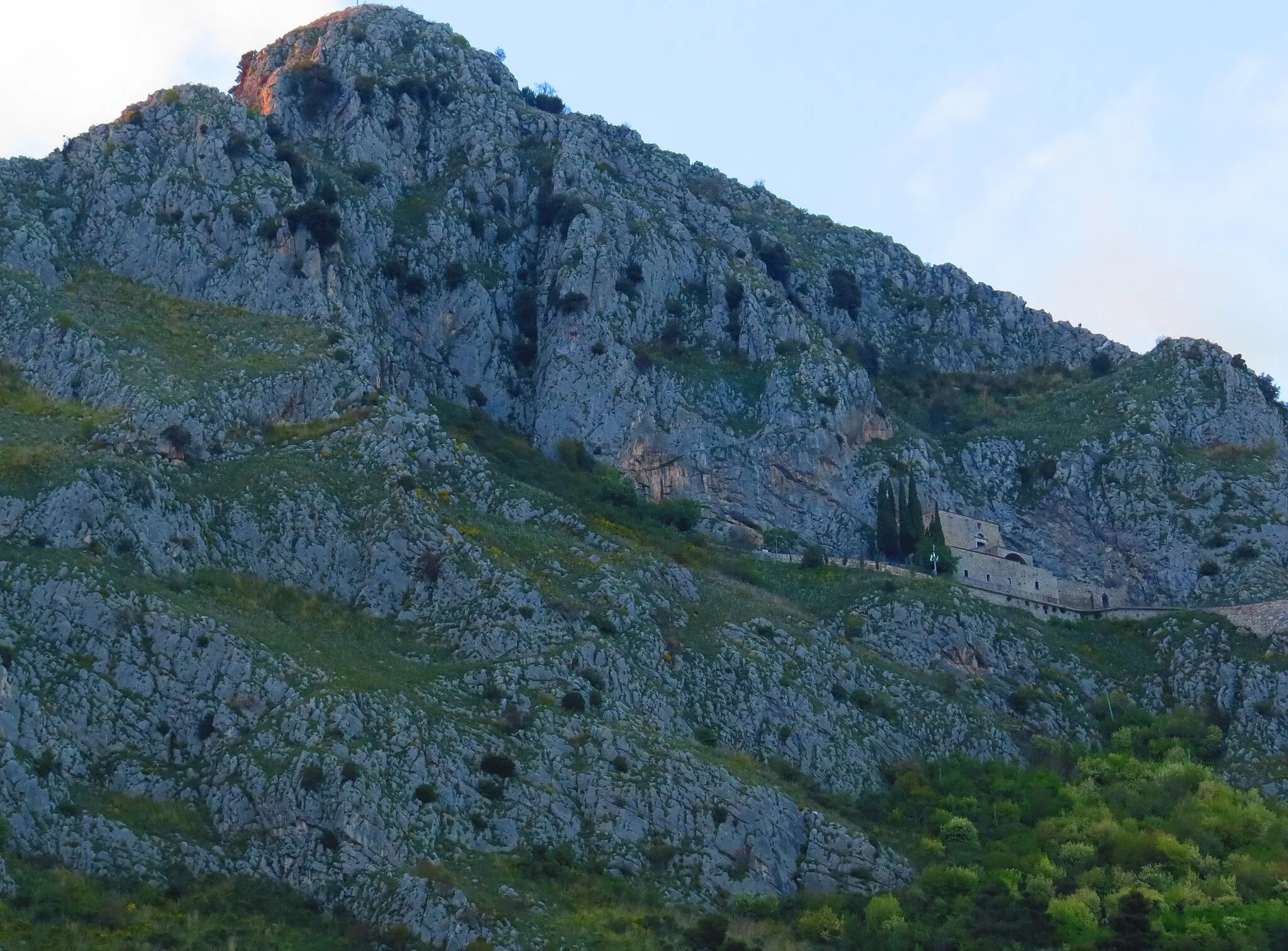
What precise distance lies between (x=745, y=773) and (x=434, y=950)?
18856 mm

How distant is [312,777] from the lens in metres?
65.9

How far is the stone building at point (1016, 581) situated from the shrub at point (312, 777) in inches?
1933

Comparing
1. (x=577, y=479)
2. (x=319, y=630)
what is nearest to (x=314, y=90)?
(x=577, y=479)

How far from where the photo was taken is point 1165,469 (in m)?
111

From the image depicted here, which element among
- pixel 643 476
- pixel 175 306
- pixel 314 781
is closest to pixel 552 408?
pixel 643 476

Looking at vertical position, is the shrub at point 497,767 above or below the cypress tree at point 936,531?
below

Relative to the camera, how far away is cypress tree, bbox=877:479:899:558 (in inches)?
4144

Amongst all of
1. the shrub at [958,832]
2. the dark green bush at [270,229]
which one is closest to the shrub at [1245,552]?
the shrub at [958,832]

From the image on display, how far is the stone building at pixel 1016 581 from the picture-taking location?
340ft

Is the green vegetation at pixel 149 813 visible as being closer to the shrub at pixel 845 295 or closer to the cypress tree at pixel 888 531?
the cypress tree at pixel 888 531

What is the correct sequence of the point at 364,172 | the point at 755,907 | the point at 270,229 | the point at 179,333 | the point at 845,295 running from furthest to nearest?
the point at 845,295
the point at 364,172
the point at 270,229
the point at 179,333
the point at 755,907

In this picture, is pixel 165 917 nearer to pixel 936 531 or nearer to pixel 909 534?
pixel 909 534

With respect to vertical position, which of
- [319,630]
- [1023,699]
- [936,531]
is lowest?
[319,630]

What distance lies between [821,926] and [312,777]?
21.5 metres
